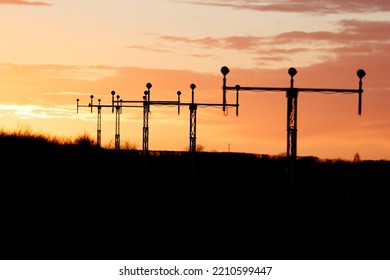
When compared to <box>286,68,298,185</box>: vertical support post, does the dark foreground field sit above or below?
below

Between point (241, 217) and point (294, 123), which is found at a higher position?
point (294, 123)

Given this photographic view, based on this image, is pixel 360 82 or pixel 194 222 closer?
pixel 360 82

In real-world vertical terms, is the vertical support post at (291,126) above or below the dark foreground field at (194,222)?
above

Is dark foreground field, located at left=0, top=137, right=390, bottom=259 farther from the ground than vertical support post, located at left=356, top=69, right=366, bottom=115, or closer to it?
closer to it

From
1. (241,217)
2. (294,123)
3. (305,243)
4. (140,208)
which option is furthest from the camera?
(140,208)

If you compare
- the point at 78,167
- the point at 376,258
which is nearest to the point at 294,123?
the point at 376,258

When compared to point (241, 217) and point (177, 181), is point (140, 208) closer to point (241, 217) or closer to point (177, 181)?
point (241, 217)

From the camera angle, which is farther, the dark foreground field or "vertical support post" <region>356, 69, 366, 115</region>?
"vertical support post" <region>356, 69, 366, 115</region>

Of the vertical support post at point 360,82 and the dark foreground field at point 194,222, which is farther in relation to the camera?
the vertical support post at point 360,82

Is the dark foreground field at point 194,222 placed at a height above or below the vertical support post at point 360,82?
below

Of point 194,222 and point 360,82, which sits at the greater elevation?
point 360,82

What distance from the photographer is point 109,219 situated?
4362cm

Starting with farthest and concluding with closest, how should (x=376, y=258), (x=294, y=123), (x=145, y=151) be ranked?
(x=145, y=151) → (x=294, y=123) → (x=376, y=258)

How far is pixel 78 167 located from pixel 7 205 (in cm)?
7243
